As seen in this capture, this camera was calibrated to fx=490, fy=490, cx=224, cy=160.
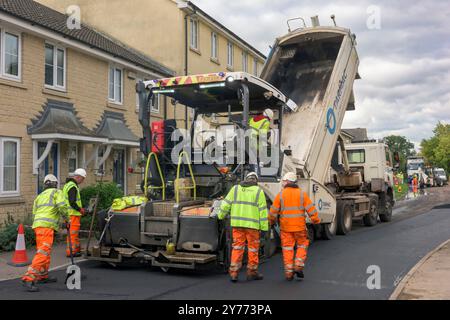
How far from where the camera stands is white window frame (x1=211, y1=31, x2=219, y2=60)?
2398 centimetres

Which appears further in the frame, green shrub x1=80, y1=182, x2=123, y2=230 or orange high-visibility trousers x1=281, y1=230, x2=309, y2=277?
green shrub x1=80, y1=182, x2=123, y2=230

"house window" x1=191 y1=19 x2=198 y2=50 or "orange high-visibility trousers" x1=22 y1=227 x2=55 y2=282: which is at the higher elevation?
"house window" x1=191 y1=19 x2=198 y2=50

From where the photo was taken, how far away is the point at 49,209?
23.3 feet

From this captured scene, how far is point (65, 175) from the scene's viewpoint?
13.7m

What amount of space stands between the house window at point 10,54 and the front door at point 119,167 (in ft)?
15.5

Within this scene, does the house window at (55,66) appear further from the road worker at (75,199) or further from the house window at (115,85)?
the road worker at (75,199)

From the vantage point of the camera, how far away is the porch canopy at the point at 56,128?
12.4 m

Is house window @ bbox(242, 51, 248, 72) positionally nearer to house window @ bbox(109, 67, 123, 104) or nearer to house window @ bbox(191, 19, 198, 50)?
house window @ bbox(191, 19, 198, 50)

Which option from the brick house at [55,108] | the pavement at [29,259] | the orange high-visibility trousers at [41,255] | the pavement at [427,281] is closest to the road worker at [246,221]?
the pavement at [427,281]

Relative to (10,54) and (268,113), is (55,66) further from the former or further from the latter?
(268,113)

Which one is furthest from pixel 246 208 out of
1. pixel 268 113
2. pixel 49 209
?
pixel 49 209

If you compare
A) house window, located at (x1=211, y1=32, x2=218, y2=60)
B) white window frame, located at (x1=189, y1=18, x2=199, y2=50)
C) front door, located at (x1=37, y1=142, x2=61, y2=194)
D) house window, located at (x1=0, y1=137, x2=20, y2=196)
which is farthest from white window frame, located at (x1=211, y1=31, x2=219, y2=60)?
house window, located at (x1=0, y1=137, x2=20, y2=196)

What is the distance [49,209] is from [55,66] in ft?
25.2

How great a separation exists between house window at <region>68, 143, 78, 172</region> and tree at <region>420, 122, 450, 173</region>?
208ft
